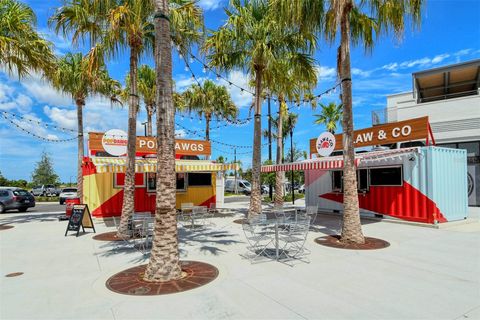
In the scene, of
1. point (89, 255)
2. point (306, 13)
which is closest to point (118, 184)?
point (89, 255)

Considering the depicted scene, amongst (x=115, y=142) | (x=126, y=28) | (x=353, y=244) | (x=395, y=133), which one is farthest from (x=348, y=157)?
(x=115, y=142)

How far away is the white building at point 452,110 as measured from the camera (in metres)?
18.8

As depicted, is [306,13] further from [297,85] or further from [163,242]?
[163,242]

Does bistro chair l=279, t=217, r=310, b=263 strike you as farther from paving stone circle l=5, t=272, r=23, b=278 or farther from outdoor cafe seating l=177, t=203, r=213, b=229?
paving stone circle l=5, t=272, r=23, b=278

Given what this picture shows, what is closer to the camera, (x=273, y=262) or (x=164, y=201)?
(x=164, y=201)

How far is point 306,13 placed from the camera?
31.3 feet

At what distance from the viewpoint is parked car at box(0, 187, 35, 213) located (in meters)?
19.6

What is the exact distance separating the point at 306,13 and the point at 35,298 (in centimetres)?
961

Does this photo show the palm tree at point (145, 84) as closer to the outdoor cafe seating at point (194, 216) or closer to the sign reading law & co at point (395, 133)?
the outdoor cafe seating at point (194, 216)

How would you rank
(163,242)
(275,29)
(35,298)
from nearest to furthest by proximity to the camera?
(35,298)
(163,242)
(275,29)

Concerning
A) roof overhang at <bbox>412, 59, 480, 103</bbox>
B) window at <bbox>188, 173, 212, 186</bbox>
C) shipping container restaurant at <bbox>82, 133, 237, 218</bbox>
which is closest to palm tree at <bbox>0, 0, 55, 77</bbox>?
shipping container restaurant at <bbox>82, 133, 237, 218</bbox>

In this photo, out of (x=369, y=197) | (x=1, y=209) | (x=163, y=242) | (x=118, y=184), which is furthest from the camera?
(x=1, y=209)

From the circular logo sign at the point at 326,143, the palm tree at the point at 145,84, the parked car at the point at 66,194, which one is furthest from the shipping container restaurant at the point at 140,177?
the parked car at the point at 66,194

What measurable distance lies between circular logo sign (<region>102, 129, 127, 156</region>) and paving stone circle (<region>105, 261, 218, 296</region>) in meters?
8.01
